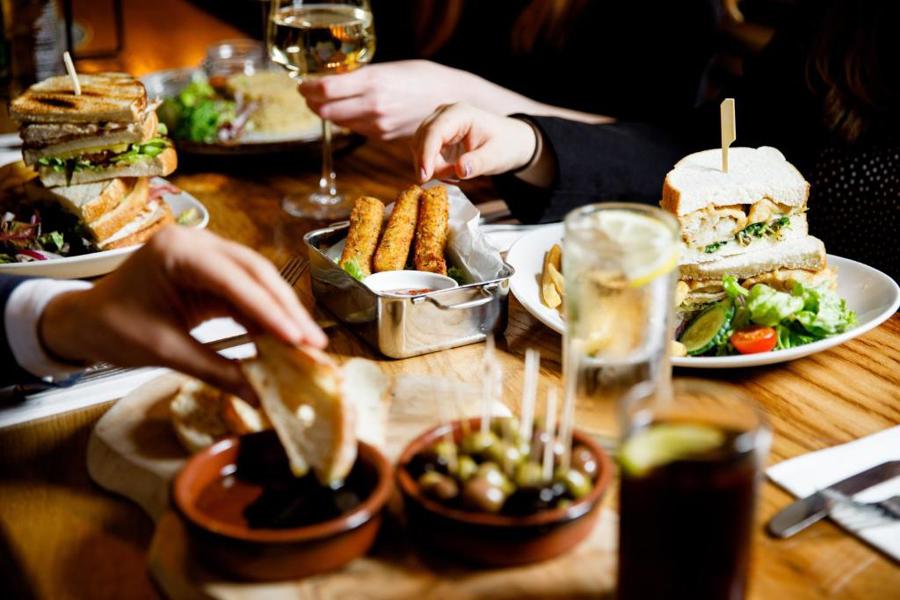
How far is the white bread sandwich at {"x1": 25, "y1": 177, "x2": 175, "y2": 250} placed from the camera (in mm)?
1857

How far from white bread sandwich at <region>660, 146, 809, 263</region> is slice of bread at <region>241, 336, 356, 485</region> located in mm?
839

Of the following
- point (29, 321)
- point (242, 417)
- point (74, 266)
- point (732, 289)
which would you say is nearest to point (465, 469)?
point (242, 417)

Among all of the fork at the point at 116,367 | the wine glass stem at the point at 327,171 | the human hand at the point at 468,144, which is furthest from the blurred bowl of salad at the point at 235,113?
the fork at the point at 116,367

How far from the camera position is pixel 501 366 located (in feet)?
4.68

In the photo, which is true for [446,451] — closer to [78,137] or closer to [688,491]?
[688,491]

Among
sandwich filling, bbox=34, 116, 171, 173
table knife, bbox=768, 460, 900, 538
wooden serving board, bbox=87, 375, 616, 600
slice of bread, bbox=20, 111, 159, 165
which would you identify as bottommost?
wooden serving board, bbox=87, 375, 616, 600

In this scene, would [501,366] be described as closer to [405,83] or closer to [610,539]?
[610,539]

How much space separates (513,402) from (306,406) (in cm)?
39

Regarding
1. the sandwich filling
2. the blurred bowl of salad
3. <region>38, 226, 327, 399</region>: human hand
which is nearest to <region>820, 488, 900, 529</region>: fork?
<region>38, 226, 327, 399</region>: human hand

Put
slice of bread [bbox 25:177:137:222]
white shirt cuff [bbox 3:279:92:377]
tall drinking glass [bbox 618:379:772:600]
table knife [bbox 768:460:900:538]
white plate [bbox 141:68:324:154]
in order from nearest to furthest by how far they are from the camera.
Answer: tall drinking glass [bbox 618:379:772:600] < table knife [bbox 768:460:900:538] < white shirt cuff [bbox 3:279:92:377] < slice of bread [bbox 25:177:137:222] < white plate [bbox 141:68:324:154]

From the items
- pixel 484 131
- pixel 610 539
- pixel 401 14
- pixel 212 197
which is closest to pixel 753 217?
pixel 484 131

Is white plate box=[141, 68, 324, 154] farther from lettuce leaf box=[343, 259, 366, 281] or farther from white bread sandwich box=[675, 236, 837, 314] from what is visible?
white bread sandwich box=[675, 236, 837, 314]

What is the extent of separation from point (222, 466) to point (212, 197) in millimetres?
1361

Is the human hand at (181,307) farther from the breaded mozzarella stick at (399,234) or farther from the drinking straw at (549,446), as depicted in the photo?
the breaded mozzarella stick at (399,234)
